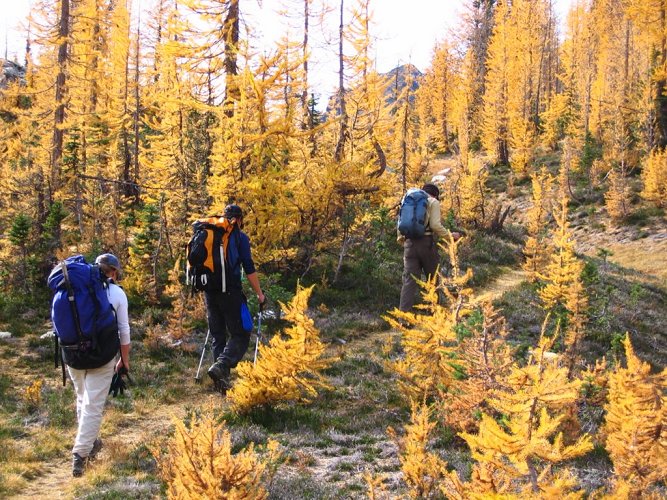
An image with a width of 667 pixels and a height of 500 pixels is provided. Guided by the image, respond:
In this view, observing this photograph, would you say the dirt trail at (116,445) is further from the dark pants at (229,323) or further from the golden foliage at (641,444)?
the golden foliage at (641,444)

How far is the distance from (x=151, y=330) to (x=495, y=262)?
36.9 feet

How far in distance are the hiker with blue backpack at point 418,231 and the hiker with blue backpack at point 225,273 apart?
2.79 meters

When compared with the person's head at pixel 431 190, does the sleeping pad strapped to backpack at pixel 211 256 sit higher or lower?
lower

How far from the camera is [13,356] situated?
774 cm

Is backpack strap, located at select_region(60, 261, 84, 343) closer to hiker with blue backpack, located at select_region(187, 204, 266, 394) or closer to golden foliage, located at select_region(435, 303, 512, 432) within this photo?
hiker with blue backpack, located at select_region(187, 204, 266, 394)

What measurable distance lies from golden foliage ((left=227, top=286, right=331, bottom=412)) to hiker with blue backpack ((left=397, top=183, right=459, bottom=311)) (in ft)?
9.42

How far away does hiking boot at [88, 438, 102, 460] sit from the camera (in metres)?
4.61

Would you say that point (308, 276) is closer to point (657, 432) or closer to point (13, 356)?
point (13, 356)

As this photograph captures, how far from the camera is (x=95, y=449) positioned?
186 inches

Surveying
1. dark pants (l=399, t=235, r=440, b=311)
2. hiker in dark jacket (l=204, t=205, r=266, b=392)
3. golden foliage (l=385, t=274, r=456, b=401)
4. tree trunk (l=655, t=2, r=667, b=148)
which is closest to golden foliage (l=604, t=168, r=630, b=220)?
tree trunk (l=655, t=2, r=667, b=148)

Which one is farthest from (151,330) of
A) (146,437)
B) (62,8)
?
(62,8)

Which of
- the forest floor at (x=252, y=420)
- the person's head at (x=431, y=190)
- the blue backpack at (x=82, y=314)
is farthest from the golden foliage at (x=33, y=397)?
the person's head at (x=431, y=190)

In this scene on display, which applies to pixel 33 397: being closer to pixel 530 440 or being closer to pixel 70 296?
pixel 70 296

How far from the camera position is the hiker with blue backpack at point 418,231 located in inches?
306
